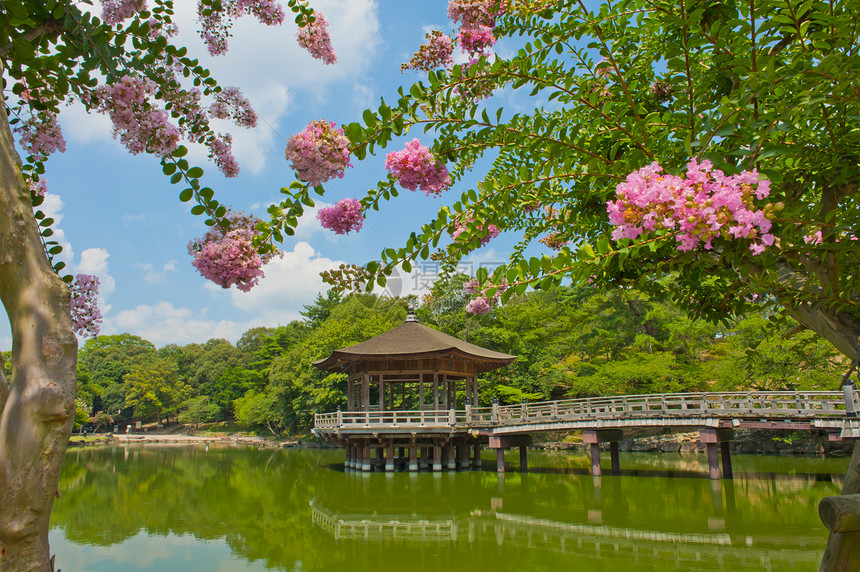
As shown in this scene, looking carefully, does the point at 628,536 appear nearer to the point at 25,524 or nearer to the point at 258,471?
the point at 25,524

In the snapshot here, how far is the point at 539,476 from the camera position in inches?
556

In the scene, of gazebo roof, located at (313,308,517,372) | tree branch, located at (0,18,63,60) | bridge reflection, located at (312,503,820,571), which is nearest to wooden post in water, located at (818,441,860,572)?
tree branch, located at (0,18,63,60)

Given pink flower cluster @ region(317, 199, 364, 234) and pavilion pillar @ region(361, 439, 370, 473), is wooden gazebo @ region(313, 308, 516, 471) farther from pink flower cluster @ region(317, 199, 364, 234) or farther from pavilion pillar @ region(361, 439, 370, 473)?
pink flower cluster @ region(317, 199, 364, 234)

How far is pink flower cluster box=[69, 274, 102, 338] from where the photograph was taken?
2.73 m

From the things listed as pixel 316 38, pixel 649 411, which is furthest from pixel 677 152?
pixel 649 411

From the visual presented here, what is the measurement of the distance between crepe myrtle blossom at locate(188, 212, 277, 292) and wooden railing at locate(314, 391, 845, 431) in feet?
38.7

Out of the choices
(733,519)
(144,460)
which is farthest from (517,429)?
(144,460)

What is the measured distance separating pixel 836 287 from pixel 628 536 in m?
6.53

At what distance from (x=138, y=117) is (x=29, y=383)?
1290 millimetres

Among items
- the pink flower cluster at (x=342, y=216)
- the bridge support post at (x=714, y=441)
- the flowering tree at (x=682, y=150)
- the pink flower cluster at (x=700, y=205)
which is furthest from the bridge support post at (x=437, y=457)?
the pink flower cluster at (x=700, y=205)

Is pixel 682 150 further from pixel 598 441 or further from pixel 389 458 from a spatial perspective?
pixel 389 458

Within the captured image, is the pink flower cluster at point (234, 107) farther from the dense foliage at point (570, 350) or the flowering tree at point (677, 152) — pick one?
the dense foliage at point (570, 350)

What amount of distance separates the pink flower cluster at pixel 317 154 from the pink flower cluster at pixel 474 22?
1310 mm

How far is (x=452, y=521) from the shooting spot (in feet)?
28.6
